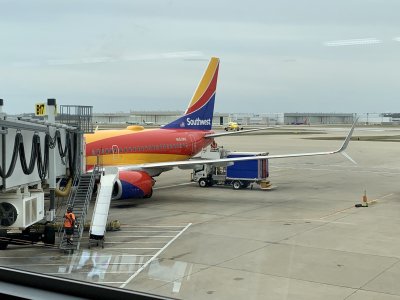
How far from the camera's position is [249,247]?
25.6ft

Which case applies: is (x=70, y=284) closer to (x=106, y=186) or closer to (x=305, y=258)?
(x=305, y=258)

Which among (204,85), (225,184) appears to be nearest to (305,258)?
(225,184)

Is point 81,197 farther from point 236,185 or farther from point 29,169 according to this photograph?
point 236,185

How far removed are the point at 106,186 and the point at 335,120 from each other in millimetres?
7527

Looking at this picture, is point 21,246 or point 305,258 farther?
point 21,246

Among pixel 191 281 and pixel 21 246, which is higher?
pixel 191 281

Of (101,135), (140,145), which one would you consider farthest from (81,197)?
(140,145)

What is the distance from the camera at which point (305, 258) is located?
22.8 ft

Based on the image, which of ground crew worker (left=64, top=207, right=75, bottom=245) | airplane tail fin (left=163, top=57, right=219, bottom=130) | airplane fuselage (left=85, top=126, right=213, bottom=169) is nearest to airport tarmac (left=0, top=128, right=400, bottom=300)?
ground crew worker (left=64, top=207, right=75, bottom=245)

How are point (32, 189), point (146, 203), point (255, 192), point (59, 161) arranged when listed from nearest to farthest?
point (32, 189)
point (59, 161)
point (146, 203)
point (255, 192)

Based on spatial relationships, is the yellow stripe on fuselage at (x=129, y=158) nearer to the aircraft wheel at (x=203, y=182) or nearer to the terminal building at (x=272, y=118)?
the aircraft wheel at (x=203, y=182)

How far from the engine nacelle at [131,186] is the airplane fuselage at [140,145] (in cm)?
112

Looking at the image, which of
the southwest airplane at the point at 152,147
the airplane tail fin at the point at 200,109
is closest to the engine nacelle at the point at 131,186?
the southwest airplane at the point at 152,147

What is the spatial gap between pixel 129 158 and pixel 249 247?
965 cm
